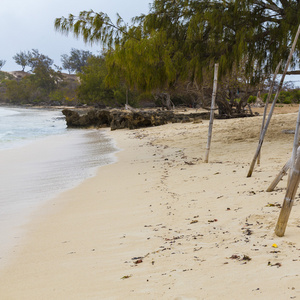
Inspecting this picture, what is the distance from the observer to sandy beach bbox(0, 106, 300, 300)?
2518 millimetres

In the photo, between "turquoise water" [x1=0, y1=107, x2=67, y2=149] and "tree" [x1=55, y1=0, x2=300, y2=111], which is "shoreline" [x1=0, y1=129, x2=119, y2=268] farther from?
"turquoise water" [x1=0, y1=107, x2=67, y2=149]

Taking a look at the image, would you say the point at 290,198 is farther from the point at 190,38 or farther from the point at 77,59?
the point at 77,59

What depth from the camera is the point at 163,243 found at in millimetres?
3391

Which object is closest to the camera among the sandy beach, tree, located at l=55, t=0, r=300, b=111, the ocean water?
the sandy beach

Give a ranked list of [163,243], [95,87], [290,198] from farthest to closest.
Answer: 1. [95,87]
2. [163,243]
3. [290,198]

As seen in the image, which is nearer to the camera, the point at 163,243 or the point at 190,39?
the point at 163,243

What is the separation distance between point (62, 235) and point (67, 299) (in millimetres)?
1504

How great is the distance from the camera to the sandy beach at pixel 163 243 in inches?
99.1

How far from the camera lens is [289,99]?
28.8 metres

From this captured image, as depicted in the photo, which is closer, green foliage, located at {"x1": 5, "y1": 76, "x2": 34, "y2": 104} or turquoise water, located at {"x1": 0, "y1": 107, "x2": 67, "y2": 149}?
turquoise water, located at {"x1": 0, "y1": 107, "x2": 67, "y2": 149}

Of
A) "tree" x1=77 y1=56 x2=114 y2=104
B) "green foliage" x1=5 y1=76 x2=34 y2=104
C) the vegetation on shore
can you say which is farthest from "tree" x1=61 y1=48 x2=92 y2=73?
the vegetation on shore

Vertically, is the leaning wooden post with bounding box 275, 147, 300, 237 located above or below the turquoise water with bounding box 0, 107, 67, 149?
above

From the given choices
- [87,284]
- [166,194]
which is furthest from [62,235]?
[166,194]

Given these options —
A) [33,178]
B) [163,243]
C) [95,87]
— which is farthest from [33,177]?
[95,87]
